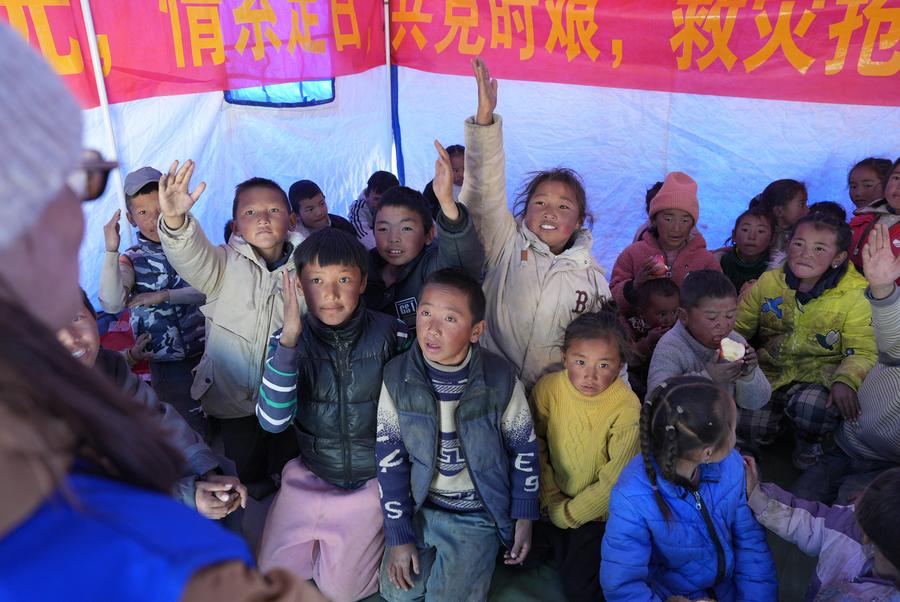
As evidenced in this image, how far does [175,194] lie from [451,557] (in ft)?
4.32

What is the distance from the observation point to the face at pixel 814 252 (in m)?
2.36

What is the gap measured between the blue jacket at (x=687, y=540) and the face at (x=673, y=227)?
5.06ft

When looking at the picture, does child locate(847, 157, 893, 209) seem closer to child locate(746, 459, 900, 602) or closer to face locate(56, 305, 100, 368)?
child locate(746, 459, 900, 602)

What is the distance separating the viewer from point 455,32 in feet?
12.0

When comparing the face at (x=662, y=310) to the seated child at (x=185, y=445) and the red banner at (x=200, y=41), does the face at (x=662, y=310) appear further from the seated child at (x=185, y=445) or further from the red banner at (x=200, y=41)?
the red banner at (x=200, y=41)

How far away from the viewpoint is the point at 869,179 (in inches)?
122

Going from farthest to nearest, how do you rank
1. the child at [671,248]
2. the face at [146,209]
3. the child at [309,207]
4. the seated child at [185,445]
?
the child at [309,207]
the child at [671,248]
the face at [146,209]
the seated child at [185,445]

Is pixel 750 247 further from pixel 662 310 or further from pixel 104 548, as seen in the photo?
pixel 104 548

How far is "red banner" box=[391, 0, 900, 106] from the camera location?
3070 mm

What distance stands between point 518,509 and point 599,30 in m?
2.75

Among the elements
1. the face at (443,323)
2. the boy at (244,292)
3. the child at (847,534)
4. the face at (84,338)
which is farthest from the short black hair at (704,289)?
the face at (84,338)

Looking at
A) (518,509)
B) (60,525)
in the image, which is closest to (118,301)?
(518,509)

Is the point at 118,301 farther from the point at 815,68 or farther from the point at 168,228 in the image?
the point at 815,68

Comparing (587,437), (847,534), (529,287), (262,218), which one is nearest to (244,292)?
(262,218)
